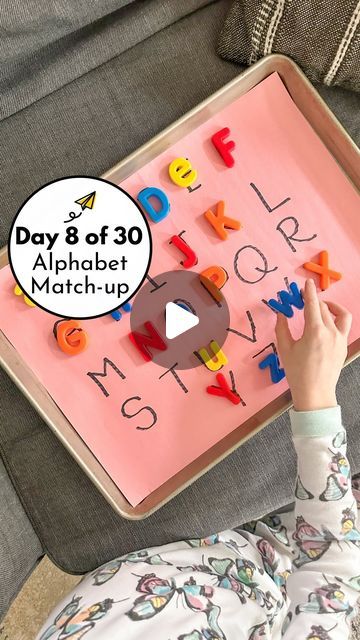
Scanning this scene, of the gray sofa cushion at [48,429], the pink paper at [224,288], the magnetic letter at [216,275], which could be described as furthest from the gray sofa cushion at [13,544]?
the magnetic letter at [216,275]

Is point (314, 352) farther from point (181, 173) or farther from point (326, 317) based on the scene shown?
point (181, 173)

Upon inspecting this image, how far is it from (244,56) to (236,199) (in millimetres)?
173

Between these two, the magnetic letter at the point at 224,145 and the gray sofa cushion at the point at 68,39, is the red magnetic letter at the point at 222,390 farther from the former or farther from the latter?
the gray sofa cushion at the point at 68,39

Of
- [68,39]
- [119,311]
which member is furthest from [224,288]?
[68,39]

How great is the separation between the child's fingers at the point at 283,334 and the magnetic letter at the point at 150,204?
0.58 feet

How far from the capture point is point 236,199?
25.4 inches

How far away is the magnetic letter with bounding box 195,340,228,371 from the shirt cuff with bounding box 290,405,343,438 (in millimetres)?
98

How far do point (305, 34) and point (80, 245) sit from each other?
0.35 meters

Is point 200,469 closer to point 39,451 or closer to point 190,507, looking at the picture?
point 190,507

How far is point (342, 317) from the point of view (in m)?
0.62

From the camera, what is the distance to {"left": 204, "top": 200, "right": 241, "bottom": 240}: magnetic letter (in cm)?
63

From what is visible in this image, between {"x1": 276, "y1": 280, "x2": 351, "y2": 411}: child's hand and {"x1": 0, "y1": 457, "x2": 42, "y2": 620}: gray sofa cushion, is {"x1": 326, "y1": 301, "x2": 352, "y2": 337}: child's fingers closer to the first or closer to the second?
{"x1": 276, "y1": 280, "x2": 351, "y2": 411}: child's hand

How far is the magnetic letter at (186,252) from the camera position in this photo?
24.9 inches

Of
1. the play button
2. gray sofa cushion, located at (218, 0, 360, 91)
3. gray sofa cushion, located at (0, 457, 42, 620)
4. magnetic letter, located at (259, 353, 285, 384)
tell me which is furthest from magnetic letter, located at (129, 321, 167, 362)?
gray sofa cushion, located at (218, 0, 360, 91)
